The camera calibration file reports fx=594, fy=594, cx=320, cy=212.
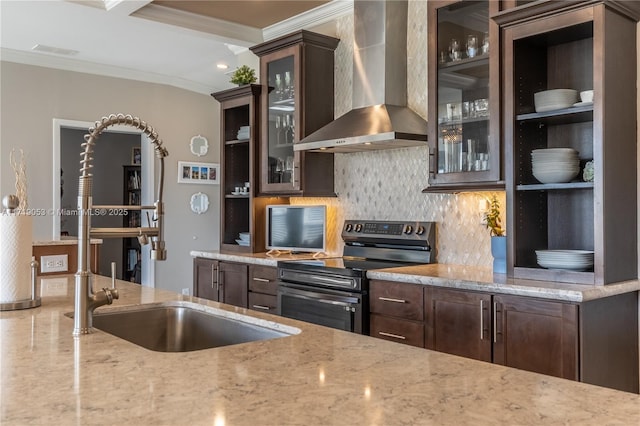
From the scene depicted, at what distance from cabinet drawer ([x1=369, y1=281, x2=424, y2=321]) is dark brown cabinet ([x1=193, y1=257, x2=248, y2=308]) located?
1.34m

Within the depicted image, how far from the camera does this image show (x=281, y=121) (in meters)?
4.55

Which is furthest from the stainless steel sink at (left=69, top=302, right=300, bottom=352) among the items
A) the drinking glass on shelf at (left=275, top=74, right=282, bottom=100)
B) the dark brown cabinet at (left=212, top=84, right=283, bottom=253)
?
the drinking glass on shelf at (left=275, top=74, right=282, bottom=100)

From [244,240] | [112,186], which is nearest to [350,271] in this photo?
[244,240]

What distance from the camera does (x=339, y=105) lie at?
4.51 meters

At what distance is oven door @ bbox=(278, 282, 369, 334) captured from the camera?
338 cm

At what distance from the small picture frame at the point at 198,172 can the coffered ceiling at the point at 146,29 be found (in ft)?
Answer: 3.74

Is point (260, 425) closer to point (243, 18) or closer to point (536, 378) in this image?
point (536, 378)

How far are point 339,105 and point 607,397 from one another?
3641 millimetres

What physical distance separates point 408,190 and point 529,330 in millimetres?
1574

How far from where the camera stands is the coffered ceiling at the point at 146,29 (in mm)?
4465

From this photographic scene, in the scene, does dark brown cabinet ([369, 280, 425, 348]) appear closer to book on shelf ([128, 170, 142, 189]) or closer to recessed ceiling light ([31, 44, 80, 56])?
recessed ceiling light ([31, 44, 80, 56])

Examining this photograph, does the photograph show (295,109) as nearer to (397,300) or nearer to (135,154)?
(397,300)

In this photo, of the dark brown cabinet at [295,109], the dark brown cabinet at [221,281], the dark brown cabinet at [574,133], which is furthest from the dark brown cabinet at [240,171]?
the dark brown cabinet at [574,133]

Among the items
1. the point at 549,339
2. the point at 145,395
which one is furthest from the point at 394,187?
the point at 145,395
